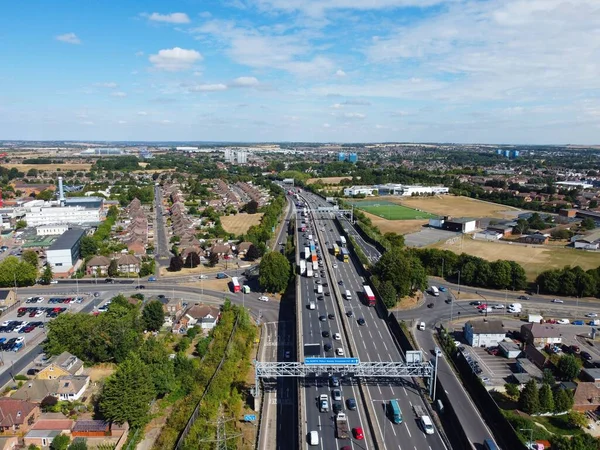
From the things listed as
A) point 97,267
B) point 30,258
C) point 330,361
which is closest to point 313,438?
point 330,361

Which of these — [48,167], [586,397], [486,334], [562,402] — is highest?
[48,167]

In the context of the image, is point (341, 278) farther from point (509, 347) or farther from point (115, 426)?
point (115, 426)

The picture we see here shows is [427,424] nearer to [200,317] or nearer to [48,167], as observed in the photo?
[200,317]

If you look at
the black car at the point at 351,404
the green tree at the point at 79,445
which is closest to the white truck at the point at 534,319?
the black car at the point at 351,404

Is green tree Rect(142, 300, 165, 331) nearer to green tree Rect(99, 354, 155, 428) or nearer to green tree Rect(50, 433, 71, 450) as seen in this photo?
green tree Rect(99, 354, 155, 428)

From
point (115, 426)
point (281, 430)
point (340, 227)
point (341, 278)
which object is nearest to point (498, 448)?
point (281, 430)

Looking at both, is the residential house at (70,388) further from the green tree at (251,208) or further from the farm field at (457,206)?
the farm field at (457,206)
